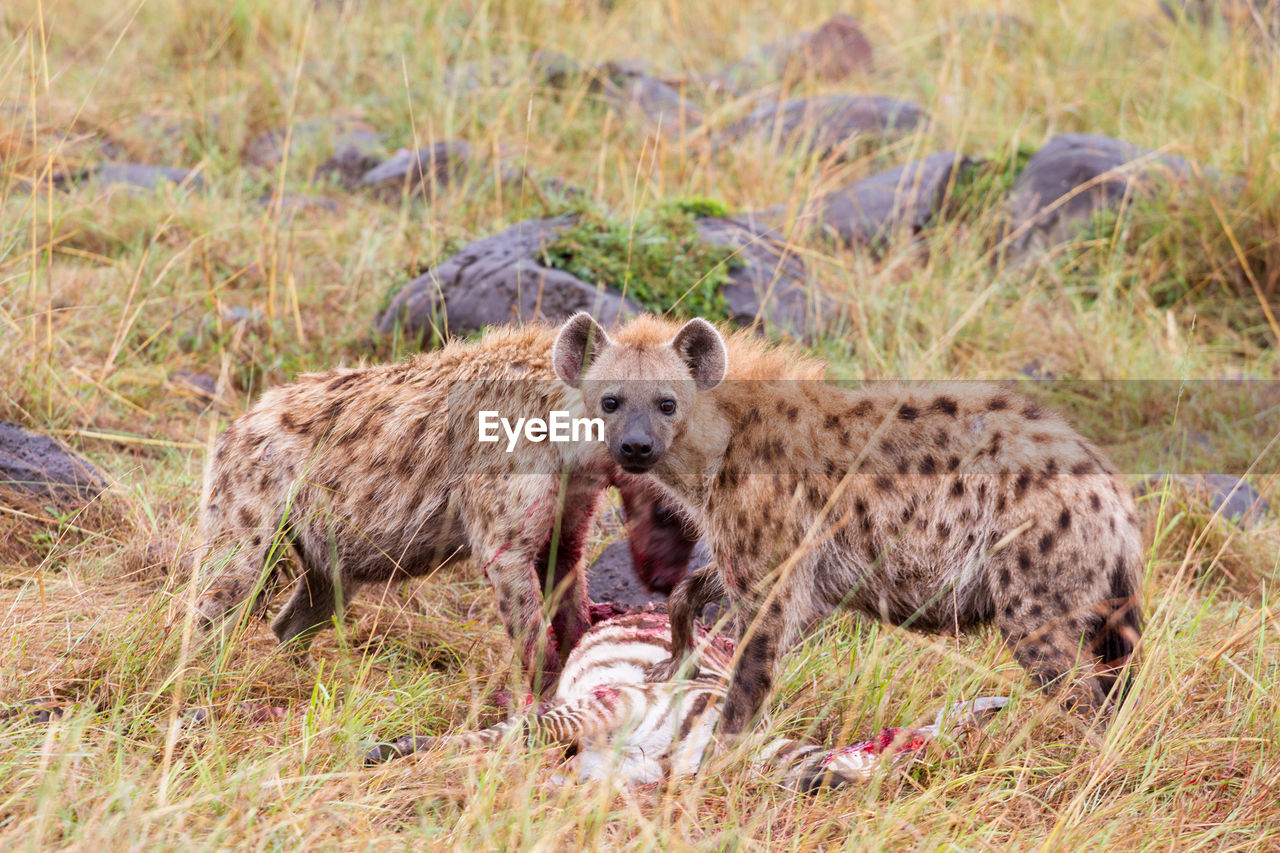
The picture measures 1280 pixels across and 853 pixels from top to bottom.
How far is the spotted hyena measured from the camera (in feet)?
11.4

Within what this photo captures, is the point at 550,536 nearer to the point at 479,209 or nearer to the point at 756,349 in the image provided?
the point at 756,349

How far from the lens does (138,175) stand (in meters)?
6.96

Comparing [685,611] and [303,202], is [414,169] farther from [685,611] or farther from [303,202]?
[685,611]

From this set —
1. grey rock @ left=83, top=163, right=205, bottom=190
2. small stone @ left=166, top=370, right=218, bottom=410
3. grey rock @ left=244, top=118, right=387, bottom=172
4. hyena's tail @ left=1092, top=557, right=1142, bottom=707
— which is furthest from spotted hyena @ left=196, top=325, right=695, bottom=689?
grey rock @ left=244, top=118, right=387, bottom=172

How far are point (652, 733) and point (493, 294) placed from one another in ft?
8.46

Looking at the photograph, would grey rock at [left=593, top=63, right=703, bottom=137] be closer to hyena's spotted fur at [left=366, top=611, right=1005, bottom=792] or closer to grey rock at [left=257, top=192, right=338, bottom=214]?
grey rock at [left=257, top=192, right=338, bottom=214]

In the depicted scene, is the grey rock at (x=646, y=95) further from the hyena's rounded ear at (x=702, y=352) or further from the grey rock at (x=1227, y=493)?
the hyena's rounded ear at (x=702, y=352)

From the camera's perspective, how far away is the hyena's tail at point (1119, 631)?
10.1ft

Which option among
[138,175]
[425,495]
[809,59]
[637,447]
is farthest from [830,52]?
[637,447]

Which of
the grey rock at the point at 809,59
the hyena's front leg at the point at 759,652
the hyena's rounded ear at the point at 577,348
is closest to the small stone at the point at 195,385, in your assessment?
the hyena's rounded ear at the point at 577,348

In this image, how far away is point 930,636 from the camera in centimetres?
358

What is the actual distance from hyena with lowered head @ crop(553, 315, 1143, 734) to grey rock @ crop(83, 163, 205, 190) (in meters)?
4.27

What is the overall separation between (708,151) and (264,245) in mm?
2527

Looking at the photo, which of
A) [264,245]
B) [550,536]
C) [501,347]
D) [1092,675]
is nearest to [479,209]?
[264,245]
